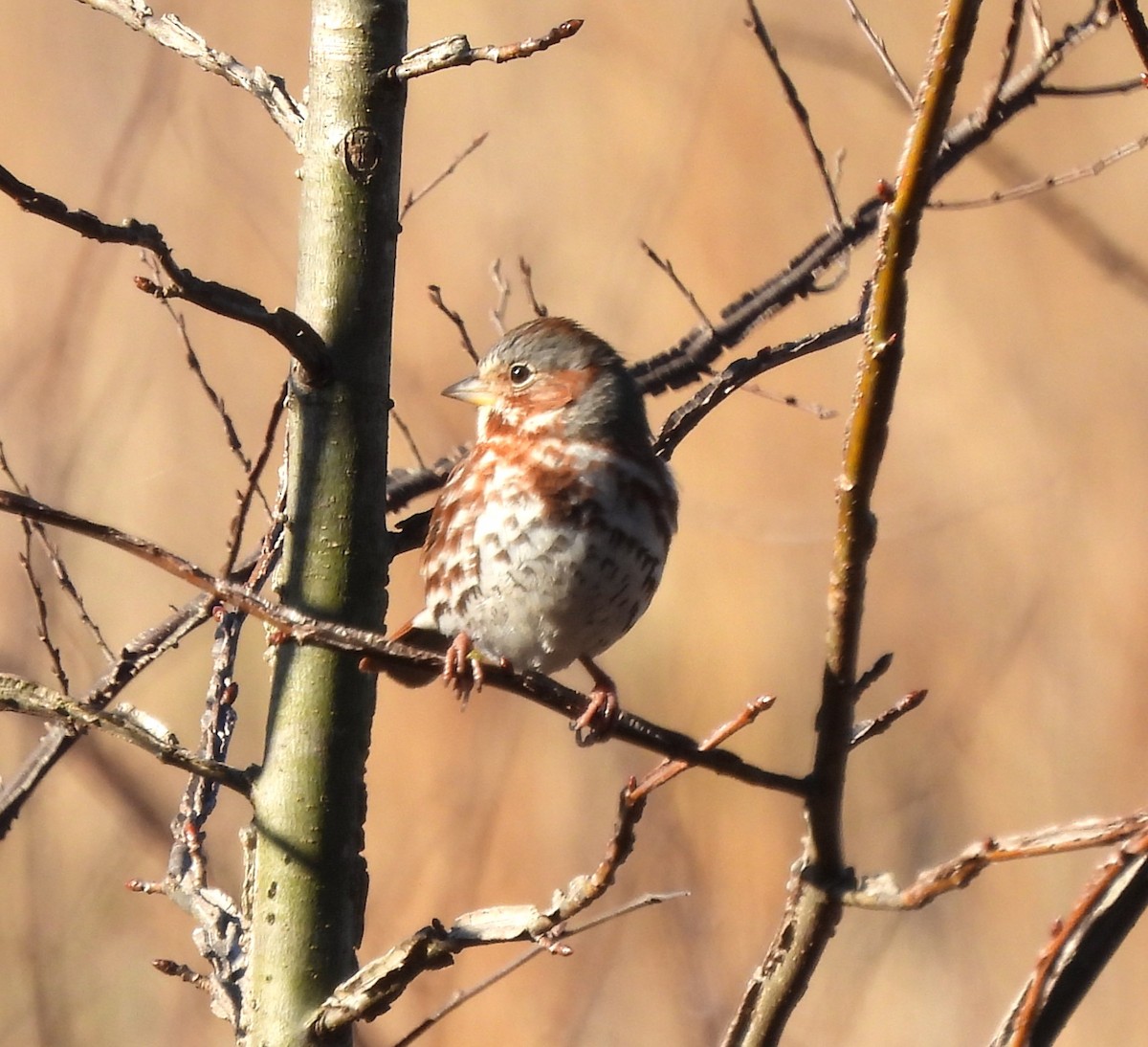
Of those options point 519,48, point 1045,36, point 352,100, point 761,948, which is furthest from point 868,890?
point 761,948

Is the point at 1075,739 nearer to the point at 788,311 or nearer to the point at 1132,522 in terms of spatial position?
the point at 1132,522

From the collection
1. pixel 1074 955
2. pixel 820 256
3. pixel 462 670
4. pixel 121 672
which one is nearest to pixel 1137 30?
pixel 1074 955

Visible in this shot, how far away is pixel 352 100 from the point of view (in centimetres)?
233

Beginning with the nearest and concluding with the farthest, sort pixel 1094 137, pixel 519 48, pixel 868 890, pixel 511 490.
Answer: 1. pixel 868 890
2. pixel 519 48
3. pixel 511 490
4. pixel 1094 137

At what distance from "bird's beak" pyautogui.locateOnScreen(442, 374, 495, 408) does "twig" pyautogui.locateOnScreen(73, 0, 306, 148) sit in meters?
1.21

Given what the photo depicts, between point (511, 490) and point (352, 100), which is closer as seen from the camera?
point (352, 100)

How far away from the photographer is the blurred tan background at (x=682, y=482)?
621 centimetres

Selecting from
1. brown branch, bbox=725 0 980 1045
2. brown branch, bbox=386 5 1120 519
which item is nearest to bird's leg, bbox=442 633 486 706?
brown branch, bbox=386 5 1120 519

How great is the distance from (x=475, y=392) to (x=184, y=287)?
5.76 ft

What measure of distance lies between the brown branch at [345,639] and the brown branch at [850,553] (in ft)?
0.31

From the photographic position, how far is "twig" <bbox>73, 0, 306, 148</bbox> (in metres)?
2.47

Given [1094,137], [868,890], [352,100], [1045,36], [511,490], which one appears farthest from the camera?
[1094,137]

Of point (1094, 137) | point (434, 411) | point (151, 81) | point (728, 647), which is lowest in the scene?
point (728, 647)

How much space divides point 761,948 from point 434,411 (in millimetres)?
2650
